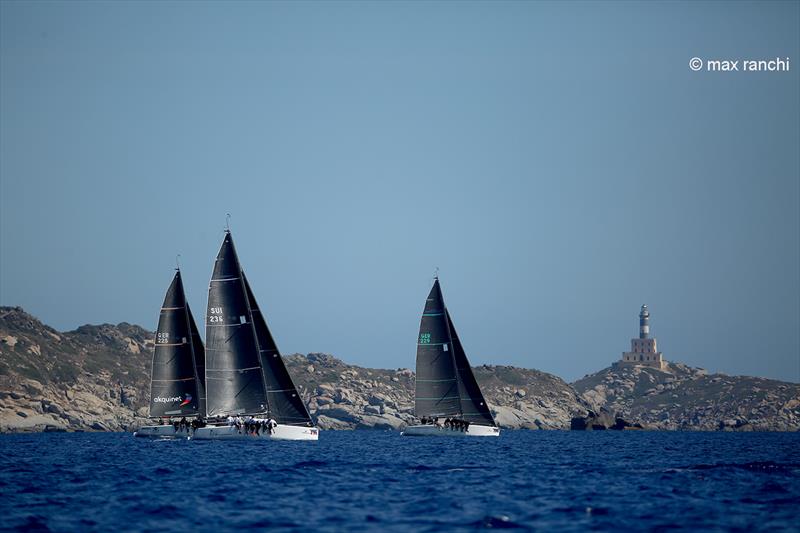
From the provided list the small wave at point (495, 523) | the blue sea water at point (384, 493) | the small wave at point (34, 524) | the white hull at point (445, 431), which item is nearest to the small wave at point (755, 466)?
the blue sea water at point (384, 493)

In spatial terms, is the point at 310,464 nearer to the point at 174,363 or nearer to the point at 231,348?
the point at 231,348

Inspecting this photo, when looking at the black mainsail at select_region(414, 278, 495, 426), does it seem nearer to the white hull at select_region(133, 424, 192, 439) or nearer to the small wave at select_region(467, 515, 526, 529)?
the white hull at select_region(133, 424, 192, 439)

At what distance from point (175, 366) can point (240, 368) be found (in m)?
10.6

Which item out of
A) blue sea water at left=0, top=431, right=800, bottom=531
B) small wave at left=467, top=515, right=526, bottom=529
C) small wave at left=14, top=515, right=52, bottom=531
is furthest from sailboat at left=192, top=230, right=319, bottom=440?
small wave at left=467, top=515, right=526, bottom=529

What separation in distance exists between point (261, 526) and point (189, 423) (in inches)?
2227

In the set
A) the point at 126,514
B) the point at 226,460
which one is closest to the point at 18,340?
the point at 226,460

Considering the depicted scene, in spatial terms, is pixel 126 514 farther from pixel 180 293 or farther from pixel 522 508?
pixel 180 293

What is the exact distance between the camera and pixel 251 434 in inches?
3460

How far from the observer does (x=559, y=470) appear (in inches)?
2589

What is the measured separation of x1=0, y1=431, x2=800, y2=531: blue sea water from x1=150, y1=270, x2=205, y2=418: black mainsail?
18369 mm

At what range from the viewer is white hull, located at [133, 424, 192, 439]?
94.8 metres

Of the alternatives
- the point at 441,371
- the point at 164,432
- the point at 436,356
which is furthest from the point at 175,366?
the point at 441,371

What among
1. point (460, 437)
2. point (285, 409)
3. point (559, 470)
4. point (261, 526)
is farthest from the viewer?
point (460, 437)

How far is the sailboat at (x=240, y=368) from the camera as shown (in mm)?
85938
